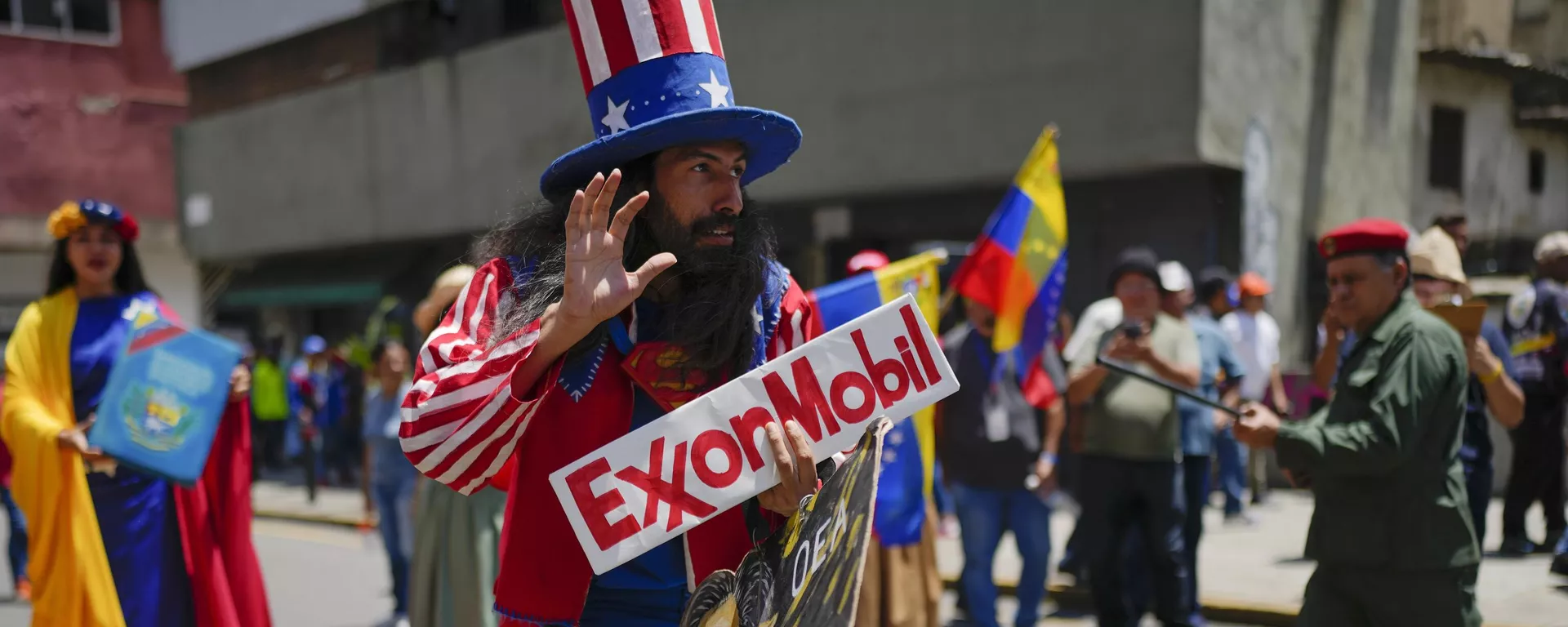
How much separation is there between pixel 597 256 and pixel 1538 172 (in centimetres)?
1829

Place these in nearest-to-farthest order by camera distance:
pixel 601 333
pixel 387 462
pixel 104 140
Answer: pixel 601 333
pixel 387 462
pixel 104 140

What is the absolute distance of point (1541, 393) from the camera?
7.25 metres

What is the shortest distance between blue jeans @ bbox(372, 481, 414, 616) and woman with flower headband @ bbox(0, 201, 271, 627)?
2.15 meters

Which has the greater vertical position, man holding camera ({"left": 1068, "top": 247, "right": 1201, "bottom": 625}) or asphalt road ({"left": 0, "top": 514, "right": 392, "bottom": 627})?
man holding camera ({"left": 1068, "top": 247, "right": 1201, "bottom": 625})

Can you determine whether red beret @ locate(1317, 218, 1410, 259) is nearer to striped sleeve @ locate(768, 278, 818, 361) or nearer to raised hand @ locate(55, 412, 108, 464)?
striped sleeve @ locate(768, 278, 818, 361)

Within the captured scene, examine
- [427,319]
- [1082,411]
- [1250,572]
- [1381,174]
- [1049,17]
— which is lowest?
[1250,572]

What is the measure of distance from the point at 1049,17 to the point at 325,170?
12801 mm

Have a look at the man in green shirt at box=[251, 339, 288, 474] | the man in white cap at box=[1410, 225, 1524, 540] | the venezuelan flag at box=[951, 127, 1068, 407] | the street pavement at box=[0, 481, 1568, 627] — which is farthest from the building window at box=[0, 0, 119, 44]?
the man in white cap at box=[1410, 225, 1524, 540]

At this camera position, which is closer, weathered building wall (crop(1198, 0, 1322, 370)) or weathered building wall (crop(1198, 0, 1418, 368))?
weathered building wall (crop(1198, 0, 1322, 370))

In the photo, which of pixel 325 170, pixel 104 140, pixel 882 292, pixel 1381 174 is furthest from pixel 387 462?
pixel 104 140

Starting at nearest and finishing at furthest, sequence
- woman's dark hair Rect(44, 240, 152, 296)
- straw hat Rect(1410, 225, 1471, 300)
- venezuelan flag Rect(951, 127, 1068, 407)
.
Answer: woman's dark hair Rect(44, 240, 152, 296) → straw hat Rect(1410, 225, 1471, 300) → venezuelan flag Rect(951, 127, 1068, 407)

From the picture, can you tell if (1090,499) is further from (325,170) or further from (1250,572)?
(325,170)

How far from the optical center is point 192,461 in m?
4.05

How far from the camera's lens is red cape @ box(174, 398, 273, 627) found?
412 cm
